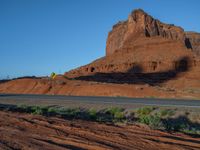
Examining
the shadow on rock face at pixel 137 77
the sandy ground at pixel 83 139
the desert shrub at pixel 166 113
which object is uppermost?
the shadow on rock face at pixel 137 77

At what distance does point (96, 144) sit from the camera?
975cm

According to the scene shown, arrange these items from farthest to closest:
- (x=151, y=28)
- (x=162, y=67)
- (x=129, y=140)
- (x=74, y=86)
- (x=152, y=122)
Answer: (x=151, y=28)
(x=162, y=67)
(x=74, y=86)
(x=152, y=122)
(x=129, y=140)

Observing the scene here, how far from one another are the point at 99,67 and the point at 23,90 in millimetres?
48495

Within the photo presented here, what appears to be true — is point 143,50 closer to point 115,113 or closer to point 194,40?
point 194,40

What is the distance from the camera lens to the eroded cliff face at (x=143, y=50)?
98.8 m

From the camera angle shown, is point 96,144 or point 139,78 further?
point 139,78

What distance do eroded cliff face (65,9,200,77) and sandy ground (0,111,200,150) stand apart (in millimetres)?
82917

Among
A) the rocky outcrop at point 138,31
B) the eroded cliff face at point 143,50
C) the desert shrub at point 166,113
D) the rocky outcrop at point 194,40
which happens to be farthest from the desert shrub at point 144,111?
the rocky outcrop at point 194,40

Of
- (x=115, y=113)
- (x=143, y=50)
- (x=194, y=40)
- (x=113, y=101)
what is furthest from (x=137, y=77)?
(x=194, y=40)

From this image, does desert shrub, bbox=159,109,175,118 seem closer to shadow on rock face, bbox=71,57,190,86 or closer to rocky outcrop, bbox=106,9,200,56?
shadow on rock face, bbox=71,57,190,86

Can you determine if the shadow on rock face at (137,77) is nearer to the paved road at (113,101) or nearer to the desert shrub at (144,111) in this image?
the paved road at (113,101)

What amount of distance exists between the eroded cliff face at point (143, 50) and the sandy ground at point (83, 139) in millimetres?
82917

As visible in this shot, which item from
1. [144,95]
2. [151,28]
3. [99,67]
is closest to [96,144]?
[144,95]

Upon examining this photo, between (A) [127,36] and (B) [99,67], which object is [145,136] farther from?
(A) [127,36]
